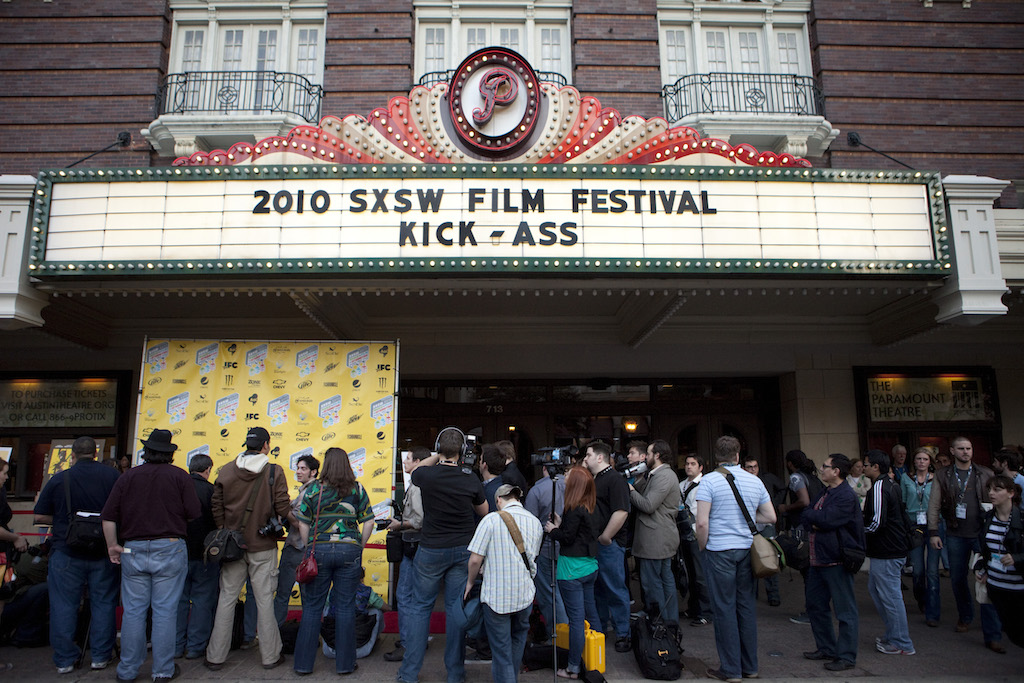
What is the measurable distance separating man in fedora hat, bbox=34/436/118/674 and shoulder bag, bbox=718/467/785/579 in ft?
17.8

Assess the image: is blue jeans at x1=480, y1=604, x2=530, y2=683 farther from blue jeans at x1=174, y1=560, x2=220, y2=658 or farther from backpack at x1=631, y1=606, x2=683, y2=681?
blue jeans at x1=174, y1=560, x2=220, y2=658

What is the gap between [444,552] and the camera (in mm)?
5223

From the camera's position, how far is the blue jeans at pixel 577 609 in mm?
5395

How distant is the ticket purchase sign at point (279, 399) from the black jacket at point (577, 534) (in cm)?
289

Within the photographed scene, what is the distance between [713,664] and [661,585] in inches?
31.5

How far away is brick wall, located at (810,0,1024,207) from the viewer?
1189cm

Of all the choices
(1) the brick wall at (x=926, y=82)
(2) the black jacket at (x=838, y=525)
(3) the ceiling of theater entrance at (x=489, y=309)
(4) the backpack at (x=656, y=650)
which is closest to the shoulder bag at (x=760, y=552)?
(2) the black jacket at (x=838, y=525)

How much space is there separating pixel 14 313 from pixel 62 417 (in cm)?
494

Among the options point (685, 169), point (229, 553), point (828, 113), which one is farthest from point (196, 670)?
point (828, 113)

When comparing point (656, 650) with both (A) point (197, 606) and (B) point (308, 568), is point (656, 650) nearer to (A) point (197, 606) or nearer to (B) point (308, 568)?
(B) point (308, 568)

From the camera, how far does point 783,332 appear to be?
37.2 feet

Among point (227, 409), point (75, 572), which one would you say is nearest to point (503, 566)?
point (75, 572)

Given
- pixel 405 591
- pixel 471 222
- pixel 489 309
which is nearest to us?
pixel 405 591

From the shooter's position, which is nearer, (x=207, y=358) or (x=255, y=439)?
(x=255, y=439)
